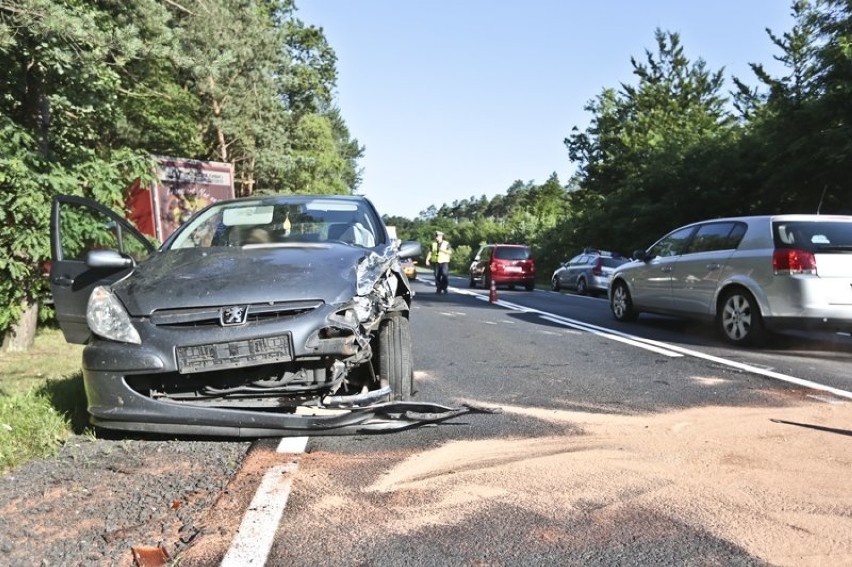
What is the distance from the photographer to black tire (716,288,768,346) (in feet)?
27.3

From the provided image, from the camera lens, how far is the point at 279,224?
5.75 meters

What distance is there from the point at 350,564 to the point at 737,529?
5.25ft

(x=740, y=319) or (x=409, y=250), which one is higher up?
(x=409, y=250)

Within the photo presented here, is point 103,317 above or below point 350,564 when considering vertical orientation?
above

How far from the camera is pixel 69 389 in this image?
5.72 m

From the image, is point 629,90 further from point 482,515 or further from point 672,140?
point 482,515

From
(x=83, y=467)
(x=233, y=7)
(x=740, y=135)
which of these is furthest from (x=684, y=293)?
(x=740, y=135)

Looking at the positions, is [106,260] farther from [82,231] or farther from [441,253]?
[441,253]

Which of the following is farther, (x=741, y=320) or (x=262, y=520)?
(x=741, y=320)

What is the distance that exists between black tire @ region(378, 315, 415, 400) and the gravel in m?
0.99

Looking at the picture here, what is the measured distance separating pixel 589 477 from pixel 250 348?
6.36 ft

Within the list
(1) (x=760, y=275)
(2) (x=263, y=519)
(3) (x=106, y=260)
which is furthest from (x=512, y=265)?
(2) (x=263, y=519)

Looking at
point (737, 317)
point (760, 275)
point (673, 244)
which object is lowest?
point (737, 317)

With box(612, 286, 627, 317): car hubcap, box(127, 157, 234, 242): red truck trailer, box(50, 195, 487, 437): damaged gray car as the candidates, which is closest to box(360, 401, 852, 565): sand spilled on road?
box(50, 195, 487, 437): damaged gray car
